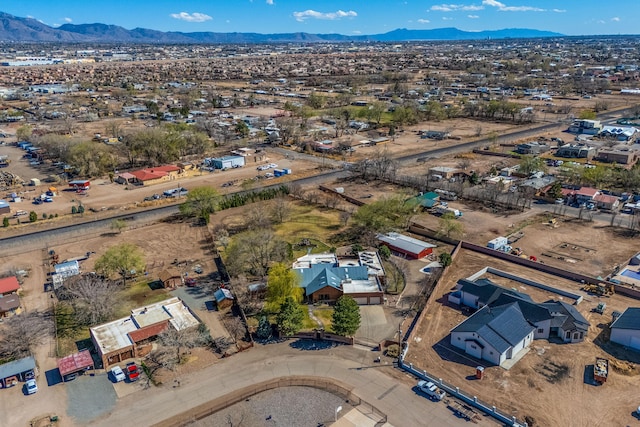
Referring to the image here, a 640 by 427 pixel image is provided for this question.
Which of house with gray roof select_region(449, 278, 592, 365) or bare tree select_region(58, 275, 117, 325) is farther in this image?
bare tree select_region(58, 275, 117, 325)

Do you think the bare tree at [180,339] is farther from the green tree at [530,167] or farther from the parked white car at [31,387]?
the green tree at [530,167]

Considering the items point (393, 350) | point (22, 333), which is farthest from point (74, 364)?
point (393, 350)

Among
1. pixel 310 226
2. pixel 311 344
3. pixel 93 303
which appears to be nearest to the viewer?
pixel 311 344

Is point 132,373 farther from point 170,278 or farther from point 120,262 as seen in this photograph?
point 120,262

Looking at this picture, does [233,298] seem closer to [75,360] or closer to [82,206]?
[75,360]

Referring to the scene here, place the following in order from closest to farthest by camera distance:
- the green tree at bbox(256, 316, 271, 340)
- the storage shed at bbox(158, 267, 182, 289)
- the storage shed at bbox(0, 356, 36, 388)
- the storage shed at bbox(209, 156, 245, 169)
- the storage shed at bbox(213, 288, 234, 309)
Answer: the storage shed at bbox(0, 356, 36, 388), the green tree at bbox(256, 316, 271, 340), the storage shed at bbox(213, 288, 234, 309), the storage shed at bbox(158, 267, 182, 289), the storage shed at bbox(209, 156, 245, 169)

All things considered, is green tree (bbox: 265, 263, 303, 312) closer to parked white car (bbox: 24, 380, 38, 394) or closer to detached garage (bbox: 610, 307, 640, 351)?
parked white car (bbox: 24, 380, 38, 394)

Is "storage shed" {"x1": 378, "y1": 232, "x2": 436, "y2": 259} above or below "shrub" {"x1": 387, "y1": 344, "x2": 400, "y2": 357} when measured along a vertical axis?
above

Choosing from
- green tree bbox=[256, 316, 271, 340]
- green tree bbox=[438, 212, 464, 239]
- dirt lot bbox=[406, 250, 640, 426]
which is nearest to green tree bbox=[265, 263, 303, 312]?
green tree bbox=[256, 316, 271, 340]
